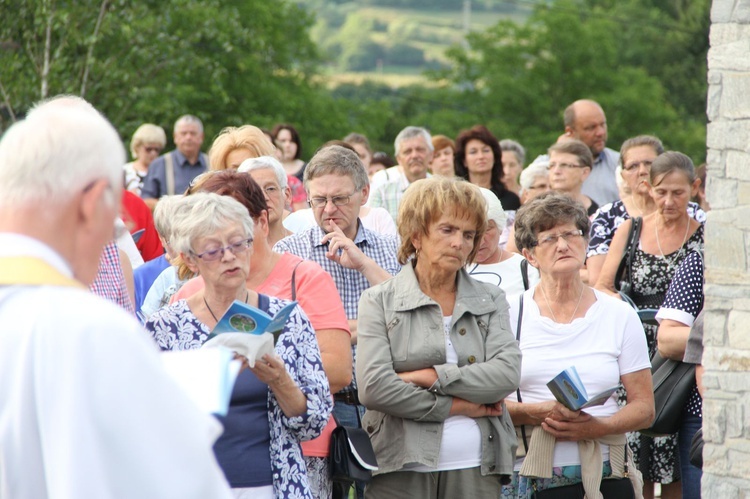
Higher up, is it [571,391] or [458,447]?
[571,391]

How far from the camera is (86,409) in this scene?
1.87 metres

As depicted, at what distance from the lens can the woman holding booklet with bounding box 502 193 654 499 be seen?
4.94 metres

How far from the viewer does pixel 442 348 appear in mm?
4676

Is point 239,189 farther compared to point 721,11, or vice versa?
point 721,11

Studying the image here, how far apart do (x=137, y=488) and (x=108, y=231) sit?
19.7 inches

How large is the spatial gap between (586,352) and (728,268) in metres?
0.91

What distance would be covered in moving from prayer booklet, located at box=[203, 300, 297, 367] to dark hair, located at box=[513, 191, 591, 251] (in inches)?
76.7

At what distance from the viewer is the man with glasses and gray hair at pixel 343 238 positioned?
530cm

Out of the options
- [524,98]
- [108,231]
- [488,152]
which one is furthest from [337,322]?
[524,98]

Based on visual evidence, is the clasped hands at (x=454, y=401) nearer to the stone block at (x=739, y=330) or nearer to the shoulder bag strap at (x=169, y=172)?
the stone block at (x=739, y=330)

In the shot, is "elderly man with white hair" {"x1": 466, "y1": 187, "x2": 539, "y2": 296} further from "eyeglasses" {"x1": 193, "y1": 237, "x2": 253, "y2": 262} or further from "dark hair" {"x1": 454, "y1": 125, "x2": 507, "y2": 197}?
"dark hair" {"x1": 454, "y1": 125, "x2": 507, "y2": 197}

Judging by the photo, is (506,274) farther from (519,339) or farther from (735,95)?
(735,95)

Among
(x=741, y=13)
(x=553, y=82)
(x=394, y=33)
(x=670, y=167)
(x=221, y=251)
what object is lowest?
(x=221, y=251)

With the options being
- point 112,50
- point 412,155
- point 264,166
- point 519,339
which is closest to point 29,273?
point 519,339
